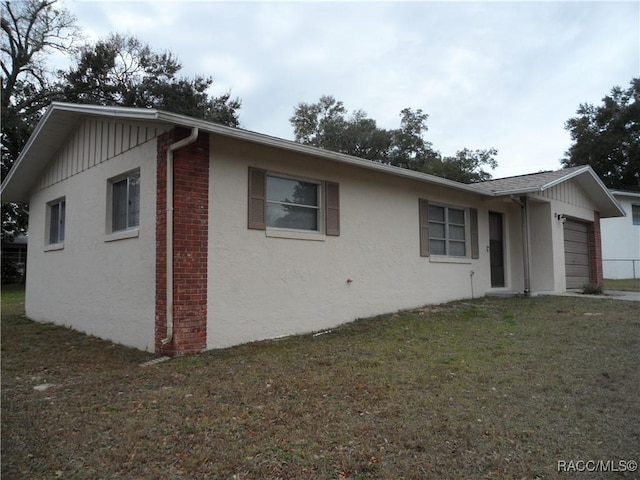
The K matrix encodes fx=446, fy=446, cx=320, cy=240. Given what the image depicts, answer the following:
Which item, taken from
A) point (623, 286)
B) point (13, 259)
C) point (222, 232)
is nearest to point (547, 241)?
point (623, 286)

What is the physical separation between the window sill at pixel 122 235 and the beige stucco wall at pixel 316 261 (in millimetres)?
1317

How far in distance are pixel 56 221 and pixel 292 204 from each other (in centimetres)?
613

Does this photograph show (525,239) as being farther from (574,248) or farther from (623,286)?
(623,286)

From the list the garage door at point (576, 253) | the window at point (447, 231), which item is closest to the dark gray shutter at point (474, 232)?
the window at point (447, 231)

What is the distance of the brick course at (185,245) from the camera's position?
234 inches

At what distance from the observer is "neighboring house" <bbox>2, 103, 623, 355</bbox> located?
615cm

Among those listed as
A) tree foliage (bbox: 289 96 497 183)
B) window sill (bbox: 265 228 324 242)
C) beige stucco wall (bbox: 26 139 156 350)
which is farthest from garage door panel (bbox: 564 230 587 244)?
tree foliage (bbox: 289 96 497 183)

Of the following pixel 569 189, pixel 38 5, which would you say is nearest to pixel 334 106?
pixel 38 5

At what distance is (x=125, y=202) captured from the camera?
7.46 metres

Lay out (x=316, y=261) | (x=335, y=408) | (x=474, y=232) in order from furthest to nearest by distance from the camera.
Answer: (x=474, y=232)
(x=316, y=261)
(x=335, y=408)

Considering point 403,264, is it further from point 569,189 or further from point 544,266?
point 569,189

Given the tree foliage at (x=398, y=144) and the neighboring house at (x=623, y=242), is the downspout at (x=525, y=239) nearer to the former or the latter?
the neighboring house at (x=623, y=242)

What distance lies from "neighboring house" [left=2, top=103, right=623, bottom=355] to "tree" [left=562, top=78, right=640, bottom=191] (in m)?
25.5

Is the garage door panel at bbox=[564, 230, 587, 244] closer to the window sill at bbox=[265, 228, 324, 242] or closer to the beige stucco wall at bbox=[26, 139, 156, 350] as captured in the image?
the window sill at bbox=[265, 228, 324, 242]
